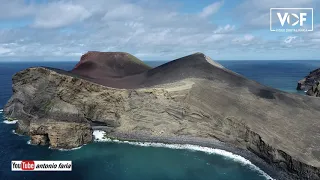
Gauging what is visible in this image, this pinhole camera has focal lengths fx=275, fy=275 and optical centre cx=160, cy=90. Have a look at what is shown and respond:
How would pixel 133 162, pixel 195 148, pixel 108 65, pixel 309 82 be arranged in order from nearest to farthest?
pixel 133 162 < pixel 195 148 < pixel 108 65 < pixel 309 82

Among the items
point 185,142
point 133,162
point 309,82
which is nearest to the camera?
point 133,162

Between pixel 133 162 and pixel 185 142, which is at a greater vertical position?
pixel 185 142

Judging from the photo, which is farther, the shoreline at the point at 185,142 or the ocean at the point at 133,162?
the shoreline at the point at 185,142

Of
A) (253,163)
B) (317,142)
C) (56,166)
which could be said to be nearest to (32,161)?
(56,166)

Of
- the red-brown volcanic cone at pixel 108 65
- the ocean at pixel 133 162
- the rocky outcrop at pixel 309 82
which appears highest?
the red-brown volcanic cone at pixel 108 65

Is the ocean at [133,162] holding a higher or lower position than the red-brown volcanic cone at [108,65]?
lower

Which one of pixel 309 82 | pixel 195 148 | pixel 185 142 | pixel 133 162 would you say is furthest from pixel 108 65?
pixel 309 82

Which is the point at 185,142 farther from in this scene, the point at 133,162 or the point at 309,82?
the point at 309,82

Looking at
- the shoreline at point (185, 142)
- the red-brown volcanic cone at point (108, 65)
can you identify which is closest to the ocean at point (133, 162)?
the shoreline at point (185, 142)

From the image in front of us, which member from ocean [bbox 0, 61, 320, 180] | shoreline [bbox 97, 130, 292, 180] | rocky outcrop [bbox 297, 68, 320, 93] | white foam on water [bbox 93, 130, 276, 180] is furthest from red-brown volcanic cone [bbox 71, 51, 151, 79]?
rocky outcrop [bbox 297, 68, 320, 93]

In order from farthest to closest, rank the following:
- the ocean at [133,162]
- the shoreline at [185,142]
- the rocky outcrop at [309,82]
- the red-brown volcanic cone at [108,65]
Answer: the rocky outcrop at [309,82]
the red-brown volcanic cone at [108,65]
the shoreline at [185,142]
the ocean at [133,162]

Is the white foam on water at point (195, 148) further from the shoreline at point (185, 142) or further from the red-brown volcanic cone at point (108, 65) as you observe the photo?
the red-brown volcanic cone at point (108, 65)

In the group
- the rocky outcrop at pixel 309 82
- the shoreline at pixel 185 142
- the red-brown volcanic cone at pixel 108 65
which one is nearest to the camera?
the shoreline at pixel 185 142
